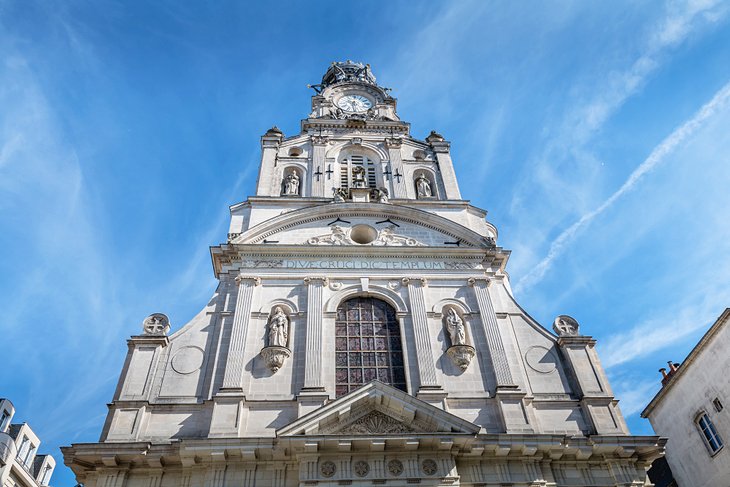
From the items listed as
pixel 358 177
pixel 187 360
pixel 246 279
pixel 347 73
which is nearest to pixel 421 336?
pixel 246 279

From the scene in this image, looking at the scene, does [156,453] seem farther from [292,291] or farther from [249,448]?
[292,291]

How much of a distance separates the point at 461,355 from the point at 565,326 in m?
4.01

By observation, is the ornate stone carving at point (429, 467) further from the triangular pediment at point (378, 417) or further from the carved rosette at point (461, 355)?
the carved rosette at point (461, 355)

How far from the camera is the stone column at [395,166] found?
23234mm

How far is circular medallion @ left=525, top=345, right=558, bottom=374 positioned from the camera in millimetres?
16781

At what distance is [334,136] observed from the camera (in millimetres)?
26219

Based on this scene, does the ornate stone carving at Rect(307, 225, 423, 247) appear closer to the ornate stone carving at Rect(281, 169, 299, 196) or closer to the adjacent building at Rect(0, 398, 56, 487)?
the ornate stone carving at Rect(281, 169, 299, 196)

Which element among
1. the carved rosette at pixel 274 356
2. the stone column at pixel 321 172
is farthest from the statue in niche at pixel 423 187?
the carved rosette at pixel 274 356

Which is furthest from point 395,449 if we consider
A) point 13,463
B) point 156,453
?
point 13,463

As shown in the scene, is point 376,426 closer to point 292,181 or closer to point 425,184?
point 292,181

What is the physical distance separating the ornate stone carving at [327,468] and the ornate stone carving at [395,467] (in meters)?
1.35

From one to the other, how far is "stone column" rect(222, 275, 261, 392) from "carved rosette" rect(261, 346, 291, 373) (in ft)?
2.38

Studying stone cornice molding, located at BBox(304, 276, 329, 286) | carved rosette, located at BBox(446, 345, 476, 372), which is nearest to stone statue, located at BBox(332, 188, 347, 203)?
stone cornice molding, located at BBox(304, 276, 329, 286)

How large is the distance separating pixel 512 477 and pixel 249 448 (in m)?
6.56
